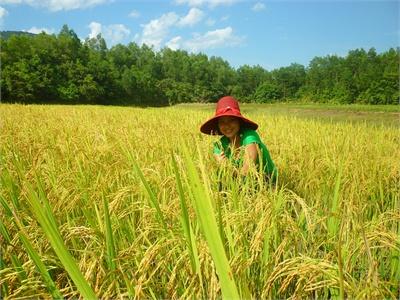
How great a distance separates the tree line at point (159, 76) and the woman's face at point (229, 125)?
38.8 m

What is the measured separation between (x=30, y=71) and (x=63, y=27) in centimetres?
2218

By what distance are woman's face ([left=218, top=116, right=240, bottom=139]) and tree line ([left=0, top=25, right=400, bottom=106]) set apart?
38.8 meters

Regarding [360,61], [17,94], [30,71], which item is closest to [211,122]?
[17,94]

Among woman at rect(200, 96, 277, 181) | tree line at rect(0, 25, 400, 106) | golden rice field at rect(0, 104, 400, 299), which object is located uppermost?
tree line at rect(0, 25, 400, 106)

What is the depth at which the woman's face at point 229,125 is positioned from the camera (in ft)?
9.30

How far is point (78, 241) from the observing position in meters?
1.61

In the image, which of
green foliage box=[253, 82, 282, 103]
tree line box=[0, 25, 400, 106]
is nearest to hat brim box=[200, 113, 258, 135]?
tree line box=[0, 25, 400, 106]

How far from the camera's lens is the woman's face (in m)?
2.83

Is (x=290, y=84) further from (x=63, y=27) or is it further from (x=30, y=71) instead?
(x=30, y=71)

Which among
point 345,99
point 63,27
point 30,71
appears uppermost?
point 63,27

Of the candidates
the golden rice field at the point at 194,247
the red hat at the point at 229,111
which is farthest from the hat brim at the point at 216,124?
the golden rice field at the point at 194,247

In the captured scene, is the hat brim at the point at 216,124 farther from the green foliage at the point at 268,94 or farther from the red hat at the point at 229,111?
the green foliage at the point at 268,94

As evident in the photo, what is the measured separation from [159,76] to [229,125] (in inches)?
3111

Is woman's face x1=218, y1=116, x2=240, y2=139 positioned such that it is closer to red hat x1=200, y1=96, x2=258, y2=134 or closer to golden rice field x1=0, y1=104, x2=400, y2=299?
red hat x1=200, y1=96, x2=258, y2=134
